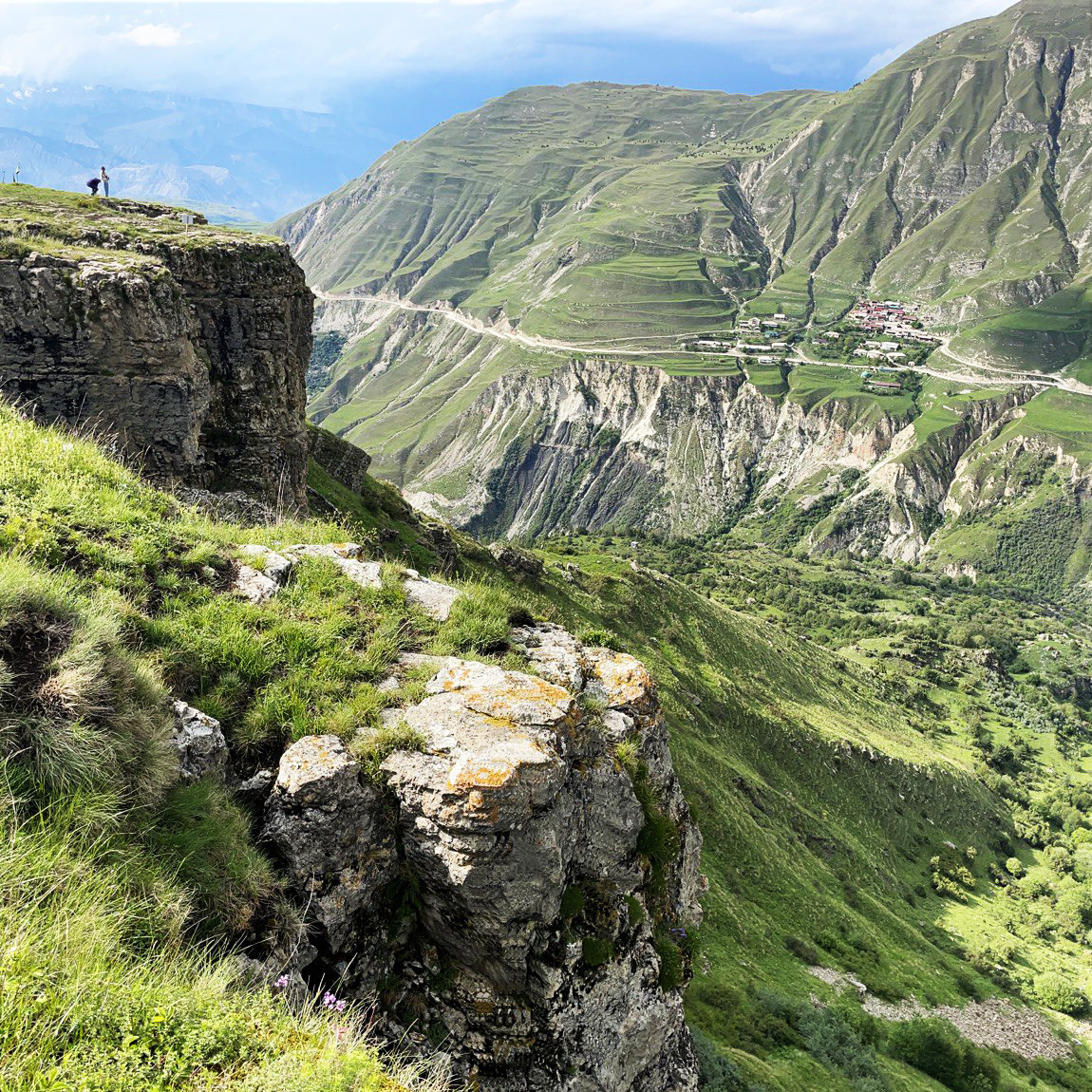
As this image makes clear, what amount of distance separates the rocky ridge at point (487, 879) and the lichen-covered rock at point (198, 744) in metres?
0.05

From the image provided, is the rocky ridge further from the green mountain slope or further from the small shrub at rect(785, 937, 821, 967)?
the small shrub at rect(785, 937, 821, 967)

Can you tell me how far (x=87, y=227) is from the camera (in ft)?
83.5

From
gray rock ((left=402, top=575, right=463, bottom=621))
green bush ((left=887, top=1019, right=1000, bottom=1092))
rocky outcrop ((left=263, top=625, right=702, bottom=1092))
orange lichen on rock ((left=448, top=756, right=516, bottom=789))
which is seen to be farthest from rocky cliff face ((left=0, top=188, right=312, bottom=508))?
green bush ((left=887, top=1019, right=1000, bottom=1092))

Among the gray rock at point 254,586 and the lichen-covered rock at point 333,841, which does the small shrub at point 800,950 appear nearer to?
the lichen-covered rock at point 333,841

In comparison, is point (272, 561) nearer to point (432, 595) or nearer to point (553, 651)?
point (432, 595)

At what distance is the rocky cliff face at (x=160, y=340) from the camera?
1950cm

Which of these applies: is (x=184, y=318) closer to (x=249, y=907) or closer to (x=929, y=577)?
(x=249, y=907)

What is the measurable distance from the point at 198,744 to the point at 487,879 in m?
3.74

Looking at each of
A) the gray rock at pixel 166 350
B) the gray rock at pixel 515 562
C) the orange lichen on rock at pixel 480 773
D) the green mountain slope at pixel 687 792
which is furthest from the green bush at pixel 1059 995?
the orange lichen on rock at pixel 480 773

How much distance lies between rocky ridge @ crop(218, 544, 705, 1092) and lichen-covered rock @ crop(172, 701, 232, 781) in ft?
0.17

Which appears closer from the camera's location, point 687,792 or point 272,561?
point 272,561

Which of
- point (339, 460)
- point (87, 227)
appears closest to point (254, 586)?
point (87, 227)

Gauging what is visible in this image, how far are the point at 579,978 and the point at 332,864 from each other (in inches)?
146

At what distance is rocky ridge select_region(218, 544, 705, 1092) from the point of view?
313 inches
